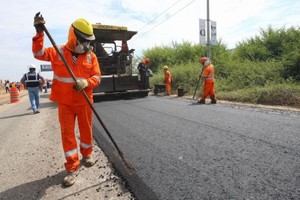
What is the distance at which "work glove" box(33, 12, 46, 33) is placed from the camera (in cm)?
281

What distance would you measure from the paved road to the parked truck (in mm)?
4985

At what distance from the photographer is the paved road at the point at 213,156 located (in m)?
2.53

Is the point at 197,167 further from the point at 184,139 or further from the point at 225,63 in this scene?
the point at 225,63

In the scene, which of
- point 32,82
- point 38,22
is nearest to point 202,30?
point 32,82

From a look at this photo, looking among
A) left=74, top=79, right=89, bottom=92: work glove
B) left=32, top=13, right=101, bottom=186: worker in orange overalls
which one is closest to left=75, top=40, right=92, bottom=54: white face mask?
left=32, top=13, right=101, bottom=186: worker in orange overalls

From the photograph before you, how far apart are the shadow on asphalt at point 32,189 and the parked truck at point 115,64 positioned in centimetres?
760

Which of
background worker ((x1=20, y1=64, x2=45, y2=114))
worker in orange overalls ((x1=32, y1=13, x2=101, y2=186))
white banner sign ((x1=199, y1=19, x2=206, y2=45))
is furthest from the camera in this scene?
white banner sign ((x1=199, y1=19, x2=206, y2=45))

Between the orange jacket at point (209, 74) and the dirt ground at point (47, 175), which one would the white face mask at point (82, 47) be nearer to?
the dirt ground at point (47, 175)

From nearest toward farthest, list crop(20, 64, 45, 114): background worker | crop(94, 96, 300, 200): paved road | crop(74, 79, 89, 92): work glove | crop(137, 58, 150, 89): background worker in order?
1. crop(94, 96, 300, 200): paved road
2. crop(74, 79, 89, 92): work glove
3. crop(20, 64, 45, 114): background worker
4. crop(137, 58, 150, 89): background worker

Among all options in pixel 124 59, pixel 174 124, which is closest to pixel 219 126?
pixel 174 124

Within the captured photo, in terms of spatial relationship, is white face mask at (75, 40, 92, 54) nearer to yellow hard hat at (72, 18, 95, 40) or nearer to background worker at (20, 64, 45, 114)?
yellow hard hat at (72, 18, 95, 40)

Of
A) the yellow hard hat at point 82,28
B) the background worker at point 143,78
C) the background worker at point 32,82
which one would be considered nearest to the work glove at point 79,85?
the yellow hard hat at point 82,28

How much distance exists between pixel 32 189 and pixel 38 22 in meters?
1.72

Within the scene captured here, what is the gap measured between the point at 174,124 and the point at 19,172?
3.01 meters
